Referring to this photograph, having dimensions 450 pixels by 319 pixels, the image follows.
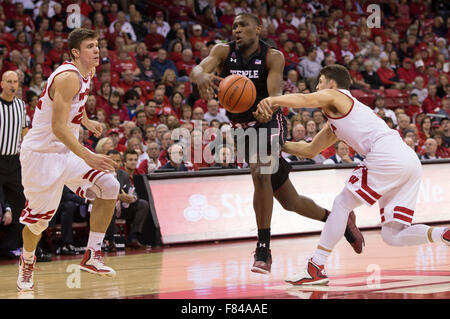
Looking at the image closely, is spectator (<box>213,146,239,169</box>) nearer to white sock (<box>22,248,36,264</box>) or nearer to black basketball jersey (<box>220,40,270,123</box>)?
black basketball jersey (<box>220,40,270,123</box>)

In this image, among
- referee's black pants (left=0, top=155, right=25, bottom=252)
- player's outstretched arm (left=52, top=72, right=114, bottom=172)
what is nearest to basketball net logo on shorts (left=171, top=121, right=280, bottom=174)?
player's outstretched arm (left=52, top=72, right=114, bottom=172)

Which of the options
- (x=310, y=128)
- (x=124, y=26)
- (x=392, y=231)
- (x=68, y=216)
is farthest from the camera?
(x=124, y=26)

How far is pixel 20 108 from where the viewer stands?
815cm

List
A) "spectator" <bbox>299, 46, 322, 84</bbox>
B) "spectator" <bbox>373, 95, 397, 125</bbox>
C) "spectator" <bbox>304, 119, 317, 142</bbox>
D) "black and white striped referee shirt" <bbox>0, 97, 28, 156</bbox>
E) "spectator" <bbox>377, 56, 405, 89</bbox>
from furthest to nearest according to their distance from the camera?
1. "spectator" <bbox>377, 56, 405, 89</bbox>
2. "spectator" <bbox>299, 46, 322, 84</bbox>
3. "spectator" <bbox>373, 95, 397, 125</bbox>
4. "spectator" <bbox>304, 119, 317, 142</bbox>
5. "black and white striped referee shirt" <bbox>0, 97, 28, 156</bbox>

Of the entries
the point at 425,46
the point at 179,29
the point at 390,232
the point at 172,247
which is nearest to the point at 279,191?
the point at 390,232

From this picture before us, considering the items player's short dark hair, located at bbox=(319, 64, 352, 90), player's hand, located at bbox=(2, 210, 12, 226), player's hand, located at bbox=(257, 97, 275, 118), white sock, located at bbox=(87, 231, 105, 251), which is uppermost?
player's short dark hair, located at bbox=(319, 64, 352, 90)

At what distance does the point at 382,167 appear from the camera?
5.19 m

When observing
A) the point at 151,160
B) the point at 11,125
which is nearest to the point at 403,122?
the point at 151,160

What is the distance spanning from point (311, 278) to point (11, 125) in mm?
4317

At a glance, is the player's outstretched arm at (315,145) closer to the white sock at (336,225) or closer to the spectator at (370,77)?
the white sock at (336,225)

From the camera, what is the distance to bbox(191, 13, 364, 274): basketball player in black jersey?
588 cm

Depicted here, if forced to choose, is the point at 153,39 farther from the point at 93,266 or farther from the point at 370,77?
the point at 93,266

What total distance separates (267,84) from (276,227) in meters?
4.34

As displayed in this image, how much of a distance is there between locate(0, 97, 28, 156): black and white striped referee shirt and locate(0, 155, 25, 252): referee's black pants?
119mm
